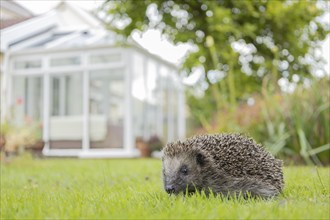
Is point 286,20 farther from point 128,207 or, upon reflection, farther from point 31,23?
point 128,207

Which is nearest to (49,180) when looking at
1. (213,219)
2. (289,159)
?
(213,219)

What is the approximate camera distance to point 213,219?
292 centimetres

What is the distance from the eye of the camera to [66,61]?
2080 centimetres

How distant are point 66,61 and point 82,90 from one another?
1.47 m

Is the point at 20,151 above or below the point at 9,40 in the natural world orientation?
below

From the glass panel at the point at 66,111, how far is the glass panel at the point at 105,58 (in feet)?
2.77

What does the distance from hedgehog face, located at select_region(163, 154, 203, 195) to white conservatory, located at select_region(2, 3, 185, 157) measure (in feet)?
47.5

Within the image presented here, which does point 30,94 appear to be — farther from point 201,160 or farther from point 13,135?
point 201,160

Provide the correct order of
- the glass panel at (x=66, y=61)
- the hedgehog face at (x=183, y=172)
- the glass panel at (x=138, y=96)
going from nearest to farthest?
the hedgehog face at (x=183, y=172) < the glass panel at (x=138, y=96) < the glass panel at (x=66, y=61)

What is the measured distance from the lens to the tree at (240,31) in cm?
1789

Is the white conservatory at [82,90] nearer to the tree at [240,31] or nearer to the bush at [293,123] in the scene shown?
the tree at [240,31]

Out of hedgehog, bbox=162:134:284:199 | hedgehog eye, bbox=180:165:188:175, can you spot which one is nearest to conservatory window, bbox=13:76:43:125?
hedgehog, bbox=162:134:284:199

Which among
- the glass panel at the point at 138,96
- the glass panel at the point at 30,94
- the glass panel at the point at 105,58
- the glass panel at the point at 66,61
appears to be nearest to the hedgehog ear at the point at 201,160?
the glass panel at the point at 138,96

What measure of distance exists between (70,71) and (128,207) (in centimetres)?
1774
